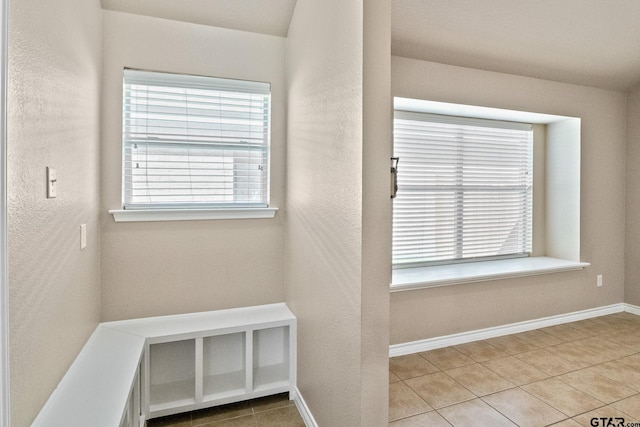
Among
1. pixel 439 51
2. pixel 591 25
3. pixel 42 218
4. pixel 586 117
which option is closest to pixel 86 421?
pixel 42 218

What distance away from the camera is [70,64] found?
1.58 m

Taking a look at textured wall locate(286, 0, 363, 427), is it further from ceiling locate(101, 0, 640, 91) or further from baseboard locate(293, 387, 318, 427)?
ceiling locate(101, 0, 640, 91)

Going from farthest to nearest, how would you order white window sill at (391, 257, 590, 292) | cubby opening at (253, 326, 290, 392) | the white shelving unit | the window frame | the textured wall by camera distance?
1. white window sill at (391, 257, 590, 292)
2. cubby opening at (253, 326, 290, 392)
3. the window frame
4. the white shelving unit
5. the textured wall

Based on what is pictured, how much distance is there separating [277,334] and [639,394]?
7.57ft

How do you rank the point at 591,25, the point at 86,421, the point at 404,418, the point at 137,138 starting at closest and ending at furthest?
the point at 86,421 < the point at 404,418 < the point at 137,138 < the point at 591,25

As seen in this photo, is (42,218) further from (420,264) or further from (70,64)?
(420,264)

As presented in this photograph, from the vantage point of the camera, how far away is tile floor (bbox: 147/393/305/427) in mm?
2047

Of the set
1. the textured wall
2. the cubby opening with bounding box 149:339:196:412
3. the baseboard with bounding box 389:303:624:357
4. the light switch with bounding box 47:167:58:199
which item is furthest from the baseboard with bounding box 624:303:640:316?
the light switch with bounding box 47:167:58:199

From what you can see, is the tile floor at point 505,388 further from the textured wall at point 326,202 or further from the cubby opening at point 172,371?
the textured wall at point 326,202

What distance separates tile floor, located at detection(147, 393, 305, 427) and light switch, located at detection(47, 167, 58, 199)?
1.44 m

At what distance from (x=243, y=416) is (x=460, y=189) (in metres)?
2.55

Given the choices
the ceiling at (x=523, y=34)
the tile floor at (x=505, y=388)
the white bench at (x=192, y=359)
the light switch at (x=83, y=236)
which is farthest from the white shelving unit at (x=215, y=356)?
the ceiling at (x=523, y=34)

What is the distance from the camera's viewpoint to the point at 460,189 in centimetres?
331

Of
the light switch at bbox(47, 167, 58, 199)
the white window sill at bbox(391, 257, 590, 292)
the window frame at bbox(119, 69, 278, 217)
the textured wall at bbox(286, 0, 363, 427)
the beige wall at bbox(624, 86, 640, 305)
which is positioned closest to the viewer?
the light switch at bbox(47, 167, 58, 199)
